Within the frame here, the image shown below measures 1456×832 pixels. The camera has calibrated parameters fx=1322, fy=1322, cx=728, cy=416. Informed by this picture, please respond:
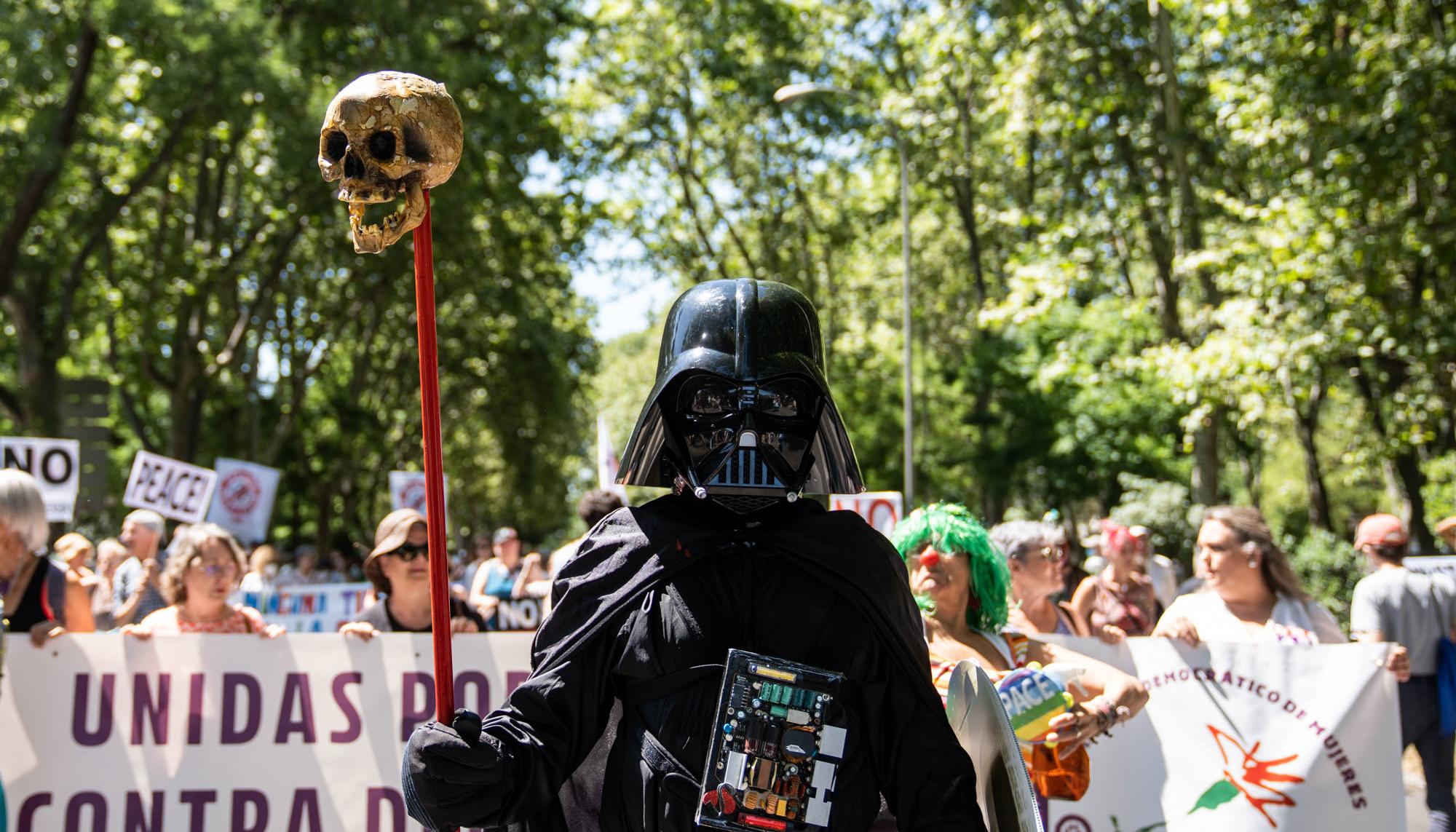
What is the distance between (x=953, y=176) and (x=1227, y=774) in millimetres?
20182

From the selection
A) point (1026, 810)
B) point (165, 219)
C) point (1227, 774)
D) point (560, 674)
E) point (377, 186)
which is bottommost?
point (1227, 774)

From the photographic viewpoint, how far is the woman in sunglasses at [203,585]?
539 cm

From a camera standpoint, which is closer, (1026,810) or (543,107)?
(1026,810)

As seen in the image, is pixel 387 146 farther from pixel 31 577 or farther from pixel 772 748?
pixel 31 577

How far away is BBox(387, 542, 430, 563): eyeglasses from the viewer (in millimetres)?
5363

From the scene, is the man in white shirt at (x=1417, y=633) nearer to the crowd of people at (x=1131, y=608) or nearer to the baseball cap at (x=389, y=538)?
the crowd of people at (x=1131, y=608)

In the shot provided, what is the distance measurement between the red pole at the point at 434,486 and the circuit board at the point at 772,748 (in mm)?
497

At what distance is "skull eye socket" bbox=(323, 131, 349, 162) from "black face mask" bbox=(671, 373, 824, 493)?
0.75 meters

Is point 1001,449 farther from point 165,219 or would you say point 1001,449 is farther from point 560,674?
point 560,674

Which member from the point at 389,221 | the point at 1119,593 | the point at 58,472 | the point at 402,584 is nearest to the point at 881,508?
the point at 1119,593

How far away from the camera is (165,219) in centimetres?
1945

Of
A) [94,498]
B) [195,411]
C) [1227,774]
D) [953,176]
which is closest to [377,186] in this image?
[1227,774]

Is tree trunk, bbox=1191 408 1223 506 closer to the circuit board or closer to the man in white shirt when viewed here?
the man in white shirt

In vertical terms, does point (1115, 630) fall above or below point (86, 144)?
below
